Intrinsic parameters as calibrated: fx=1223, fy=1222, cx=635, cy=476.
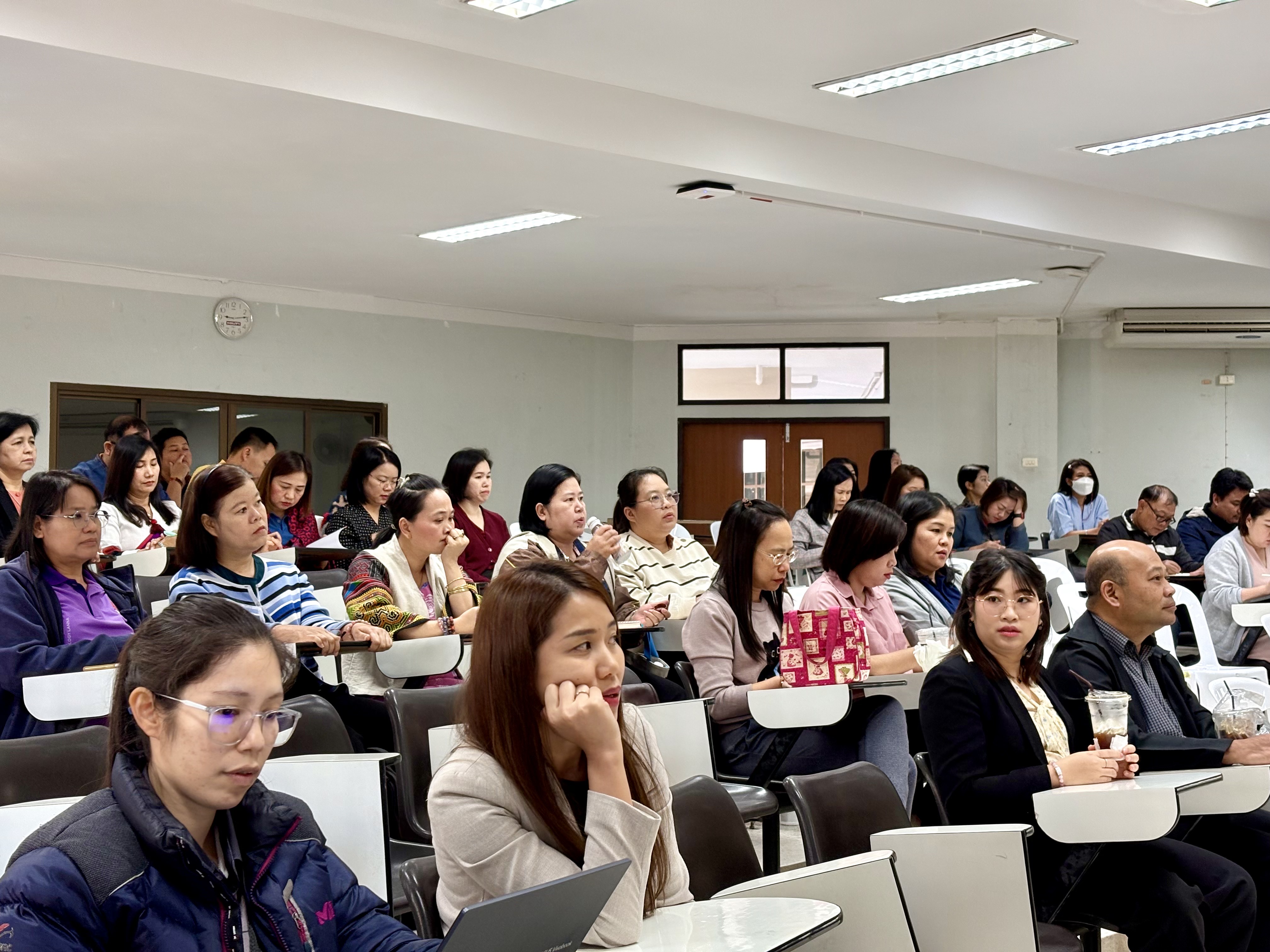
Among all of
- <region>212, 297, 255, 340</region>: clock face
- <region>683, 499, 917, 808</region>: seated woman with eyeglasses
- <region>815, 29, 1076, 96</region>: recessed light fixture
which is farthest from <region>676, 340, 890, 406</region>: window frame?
<region>683, 499, 917, 808</region>: seated woman with eyeglasses

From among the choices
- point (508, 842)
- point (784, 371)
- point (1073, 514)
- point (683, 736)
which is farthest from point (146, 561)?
point (784, 371)

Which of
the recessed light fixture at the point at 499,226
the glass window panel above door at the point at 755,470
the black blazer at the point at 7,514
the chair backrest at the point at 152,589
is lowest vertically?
the chair backrest at the point at 152,589

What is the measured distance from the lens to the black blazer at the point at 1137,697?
10.0 feet

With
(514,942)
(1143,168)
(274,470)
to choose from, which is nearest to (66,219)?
(274,470)

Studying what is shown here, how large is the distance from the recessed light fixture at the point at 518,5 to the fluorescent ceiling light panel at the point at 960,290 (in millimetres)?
5185

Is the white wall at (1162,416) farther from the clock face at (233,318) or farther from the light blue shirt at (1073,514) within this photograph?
the clock face at (233,318)

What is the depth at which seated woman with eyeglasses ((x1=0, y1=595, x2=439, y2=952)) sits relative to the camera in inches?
52.6

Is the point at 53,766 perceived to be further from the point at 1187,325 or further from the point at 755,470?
the point at 1187,325

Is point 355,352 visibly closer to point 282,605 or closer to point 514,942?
point 282,605

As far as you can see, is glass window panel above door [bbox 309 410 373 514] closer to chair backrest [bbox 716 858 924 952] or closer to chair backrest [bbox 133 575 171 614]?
chair backrest [bbox 133 575 171 614]

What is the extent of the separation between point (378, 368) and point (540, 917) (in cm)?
943

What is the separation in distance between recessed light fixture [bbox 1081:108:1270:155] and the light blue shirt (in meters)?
3.94

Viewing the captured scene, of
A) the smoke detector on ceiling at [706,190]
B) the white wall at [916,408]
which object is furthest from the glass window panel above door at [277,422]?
the smoke detector on ceiling at [706,190]

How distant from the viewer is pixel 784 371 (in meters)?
12.4
